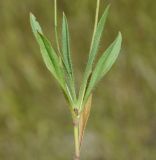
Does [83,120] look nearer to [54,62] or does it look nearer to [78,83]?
[54,62]

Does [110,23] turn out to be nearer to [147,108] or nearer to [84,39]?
[84,39]

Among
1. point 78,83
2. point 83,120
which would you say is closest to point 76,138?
point 83,120

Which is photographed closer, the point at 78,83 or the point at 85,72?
the point at 85,72

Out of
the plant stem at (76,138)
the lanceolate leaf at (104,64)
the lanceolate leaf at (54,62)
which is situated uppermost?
the lanceolate leaf at (54,62)

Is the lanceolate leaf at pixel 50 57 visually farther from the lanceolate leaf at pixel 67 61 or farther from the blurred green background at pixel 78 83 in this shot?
the blurred green background at pixel 78 83

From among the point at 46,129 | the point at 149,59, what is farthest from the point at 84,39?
the point at 46,129

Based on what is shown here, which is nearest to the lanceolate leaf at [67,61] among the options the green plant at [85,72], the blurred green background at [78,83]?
the green plant at [85,72]
